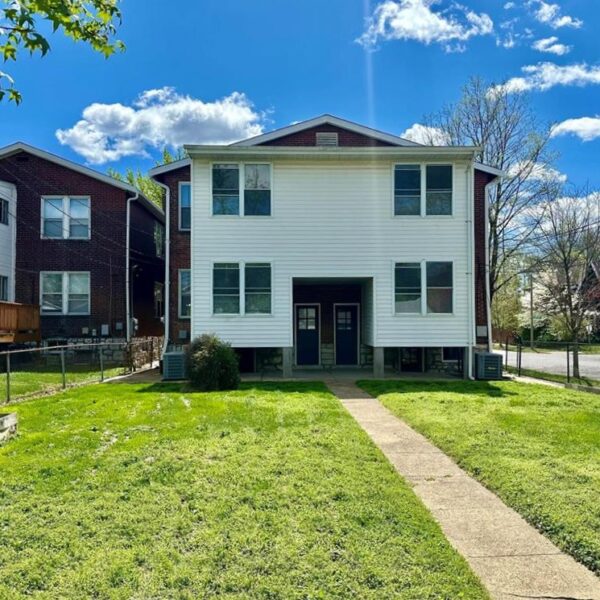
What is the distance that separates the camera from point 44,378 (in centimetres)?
1173

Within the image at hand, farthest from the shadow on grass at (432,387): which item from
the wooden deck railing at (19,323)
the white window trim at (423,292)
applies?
the wooden deck railing at (19,323)

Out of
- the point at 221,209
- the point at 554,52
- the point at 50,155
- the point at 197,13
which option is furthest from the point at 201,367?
the point at 554,52

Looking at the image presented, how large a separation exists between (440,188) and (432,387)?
5.57 metres

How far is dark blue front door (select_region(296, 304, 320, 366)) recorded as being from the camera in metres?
15.2

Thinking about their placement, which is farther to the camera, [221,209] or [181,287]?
[181,287]

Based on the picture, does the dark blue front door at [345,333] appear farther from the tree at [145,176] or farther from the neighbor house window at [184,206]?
the tree at [145,176]


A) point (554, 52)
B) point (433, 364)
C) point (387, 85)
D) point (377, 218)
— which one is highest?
point (554, 52)

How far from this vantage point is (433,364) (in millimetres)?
14953

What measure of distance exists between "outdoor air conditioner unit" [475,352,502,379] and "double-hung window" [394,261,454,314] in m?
1.55

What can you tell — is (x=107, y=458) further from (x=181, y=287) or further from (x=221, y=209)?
(x=181, y=287)

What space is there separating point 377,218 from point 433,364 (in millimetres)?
5130

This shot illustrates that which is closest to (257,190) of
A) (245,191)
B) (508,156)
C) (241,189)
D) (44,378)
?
(245,191)

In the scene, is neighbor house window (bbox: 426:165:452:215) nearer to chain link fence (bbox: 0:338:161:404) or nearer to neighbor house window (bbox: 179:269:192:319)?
neighbor house window (bbox: 179:269:192:319)

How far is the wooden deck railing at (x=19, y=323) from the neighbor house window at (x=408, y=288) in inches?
457
